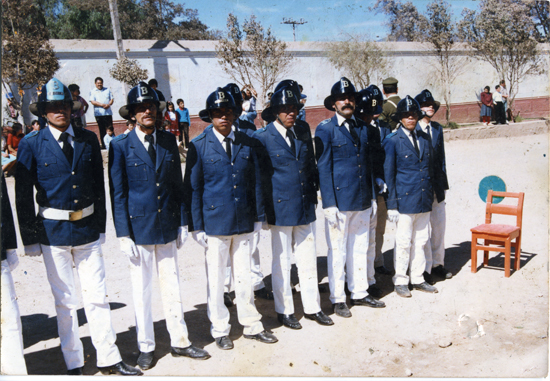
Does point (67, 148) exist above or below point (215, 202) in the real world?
above

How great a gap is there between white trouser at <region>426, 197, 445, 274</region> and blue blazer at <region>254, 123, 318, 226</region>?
75.7 inches

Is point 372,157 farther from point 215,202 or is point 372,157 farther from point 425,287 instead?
point 215,202

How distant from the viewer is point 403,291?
554 cm

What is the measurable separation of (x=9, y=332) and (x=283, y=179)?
258cm

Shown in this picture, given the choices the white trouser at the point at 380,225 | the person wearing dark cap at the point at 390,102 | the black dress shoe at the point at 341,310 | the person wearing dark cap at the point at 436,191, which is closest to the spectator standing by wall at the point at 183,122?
the person wearing dark cap at the point at 390,102

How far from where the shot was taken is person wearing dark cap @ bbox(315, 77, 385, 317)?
5086 millimetres

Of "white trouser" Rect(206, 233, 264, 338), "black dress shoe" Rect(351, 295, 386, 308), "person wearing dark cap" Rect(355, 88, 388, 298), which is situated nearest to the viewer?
"white trouser" Rect(206, 233, 264, 338)

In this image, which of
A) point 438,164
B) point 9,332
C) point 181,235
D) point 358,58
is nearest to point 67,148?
point 181,235

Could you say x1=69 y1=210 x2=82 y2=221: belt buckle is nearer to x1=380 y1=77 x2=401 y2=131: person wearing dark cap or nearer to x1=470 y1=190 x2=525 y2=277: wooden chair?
x1=380 y1=77 x2=401 y2=131: person wearing dark cap

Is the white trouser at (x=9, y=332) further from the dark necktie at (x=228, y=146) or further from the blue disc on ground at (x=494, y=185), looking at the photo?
the blue disc on ground at (x=494, y=185)

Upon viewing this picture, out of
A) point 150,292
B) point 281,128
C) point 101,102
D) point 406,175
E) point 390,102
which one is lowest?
point 150,292

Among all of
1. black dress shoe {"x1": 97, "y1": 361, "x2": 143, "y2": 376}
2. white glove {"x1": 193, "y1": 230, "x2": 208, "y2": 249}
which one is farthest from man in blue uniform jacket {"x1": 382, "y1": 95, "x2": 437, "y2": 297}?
black dress shoe {"x1": 97, "y1": 361, "x2": 143, "y2": 376}

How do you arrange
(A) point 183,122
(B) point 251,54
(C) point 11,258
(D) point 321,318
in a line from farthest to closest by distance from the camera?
(B) point 251,54 → (A) point 183,122 → (D) point 321,318 → (C) point 11,258

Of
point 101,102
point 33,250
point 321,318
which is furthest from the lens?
point 101,102
